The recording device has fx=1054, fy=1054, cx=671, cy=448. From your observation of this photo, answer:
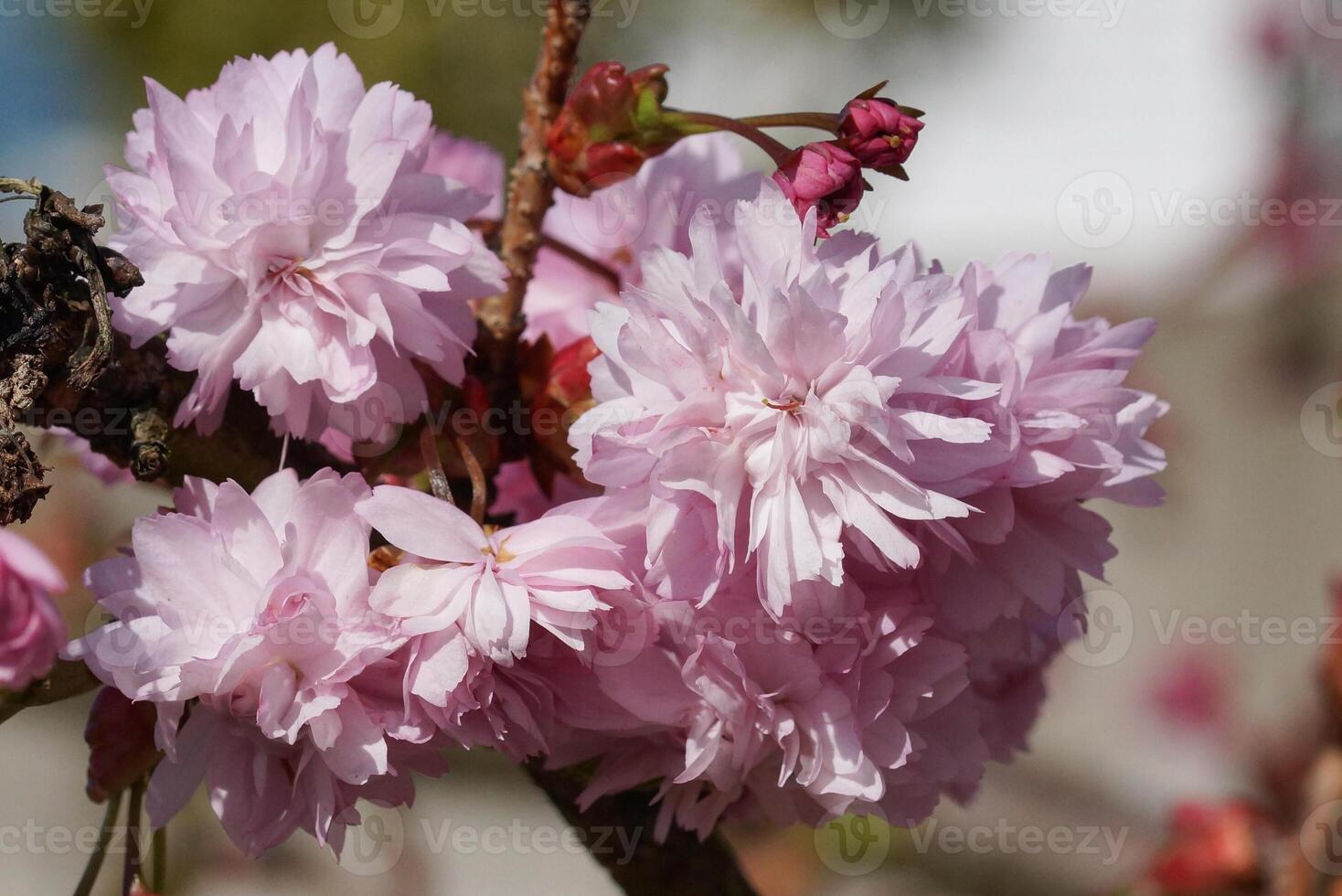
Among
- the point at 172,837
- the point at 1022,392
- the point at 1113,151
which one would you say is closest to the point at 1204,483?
the point at 172,837

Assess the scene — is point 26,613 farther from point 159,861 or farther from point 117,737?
point 159,861

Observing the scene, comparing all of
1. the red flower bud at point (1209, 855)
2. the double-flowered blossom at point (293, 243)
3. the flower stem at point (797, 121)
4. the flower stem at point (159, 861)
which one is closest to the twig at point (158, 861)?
the flower stem at point (159, 861)

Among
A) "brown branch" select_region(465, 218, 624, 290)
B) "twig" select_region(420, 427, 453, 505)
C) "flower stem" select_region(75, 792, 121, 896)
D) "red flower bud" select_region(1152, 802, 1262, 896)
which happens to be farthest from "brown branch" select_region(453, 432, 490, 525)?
"red flower bud" select_region(1152, 802, 1262, 896)

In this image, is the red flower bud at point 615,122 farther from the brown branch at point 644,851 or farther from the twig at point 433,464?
the brown branch at point 644,851

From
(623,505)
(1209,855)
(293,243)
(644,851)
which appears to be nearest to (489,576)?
(623,505)

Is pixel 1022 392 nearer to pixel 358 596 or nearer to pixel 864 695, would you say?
pixel 864 695

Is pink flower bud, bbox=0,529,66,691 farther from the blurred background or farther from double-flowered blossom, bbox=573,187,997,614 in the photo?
the blurred background
